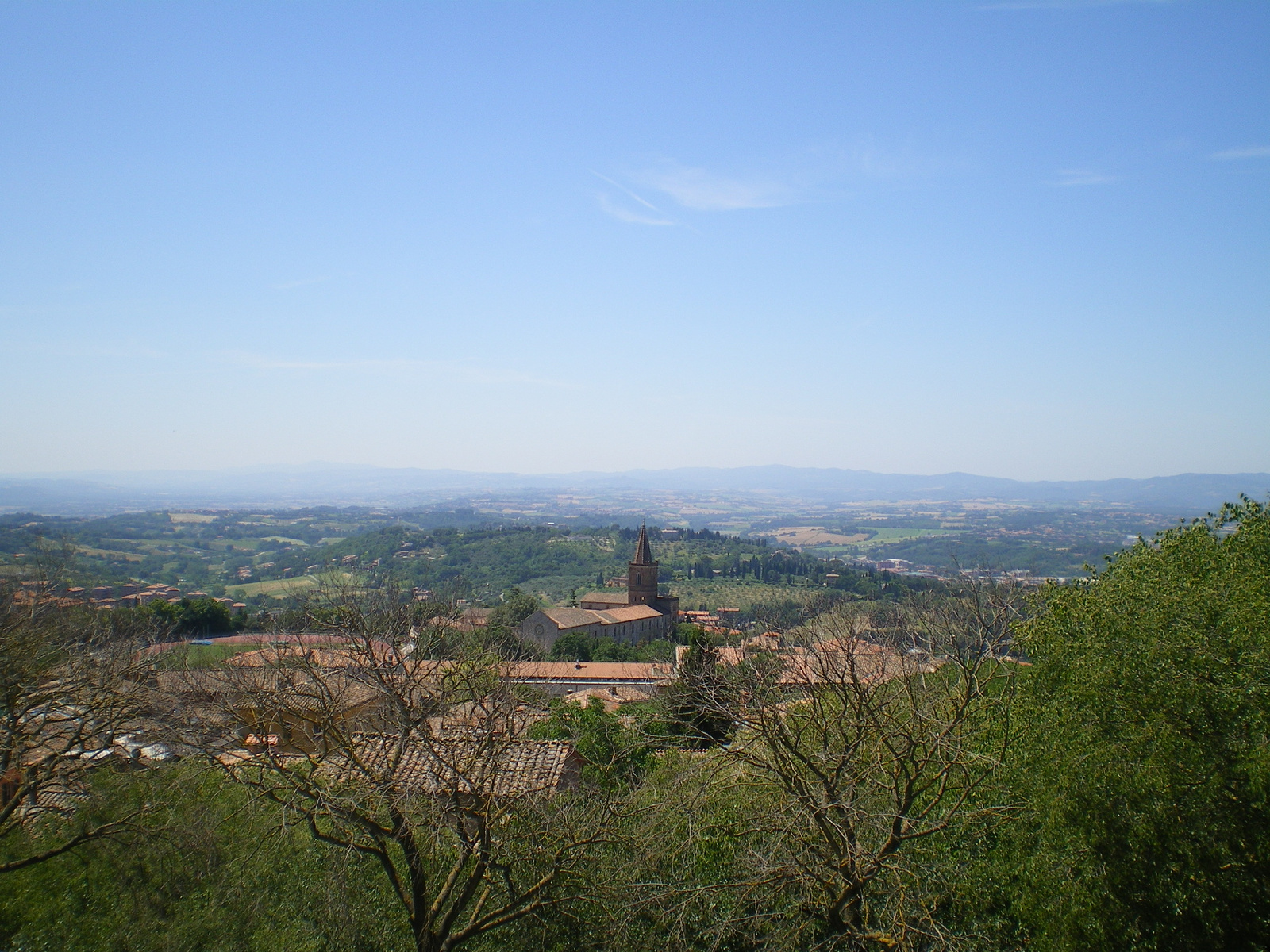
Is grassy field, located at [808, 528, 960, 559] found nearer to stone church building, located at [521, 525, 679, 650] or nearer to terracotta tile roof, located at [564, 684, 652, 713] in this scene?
stone church building, located at [521, 525, 679, 650]

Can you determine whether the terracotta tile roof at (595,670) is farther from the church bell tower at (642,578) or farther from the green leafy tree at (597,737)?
the church bell tower at (642,578)

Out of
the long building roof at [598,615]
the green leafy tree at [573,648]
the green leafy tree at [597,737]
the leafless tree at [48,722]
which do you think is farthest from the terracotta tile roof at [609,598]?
the leafless tree at [48,722]

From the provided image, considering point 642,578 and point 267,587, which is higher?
point 642,578

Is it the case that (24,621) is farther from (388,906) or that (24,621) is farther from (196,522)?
(196,522)

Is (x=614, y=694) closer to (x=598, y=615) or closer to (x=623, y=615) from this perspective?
(x=598, y=615)

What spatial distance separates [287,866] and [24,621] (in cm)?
651

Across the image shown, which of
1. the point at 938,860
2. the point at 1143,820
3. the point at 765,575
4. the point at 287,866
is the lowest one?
the point at 765,575

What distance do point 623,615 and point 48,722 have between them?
133ft

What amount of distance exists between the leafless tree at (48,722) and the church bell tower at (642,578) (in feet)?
129

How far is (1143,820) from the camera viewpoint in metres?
6.77

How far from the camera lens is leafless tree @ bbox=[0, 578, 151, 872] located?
10523 mm

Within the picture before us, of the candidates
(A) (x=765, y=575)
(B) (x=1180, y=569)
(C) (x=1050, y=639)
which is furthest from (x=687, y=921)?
(A) (x=765, y=575)

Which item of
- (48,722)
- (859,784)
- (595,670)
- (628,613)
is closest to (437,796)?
(859,784)

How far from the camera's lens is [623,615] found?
164ft
